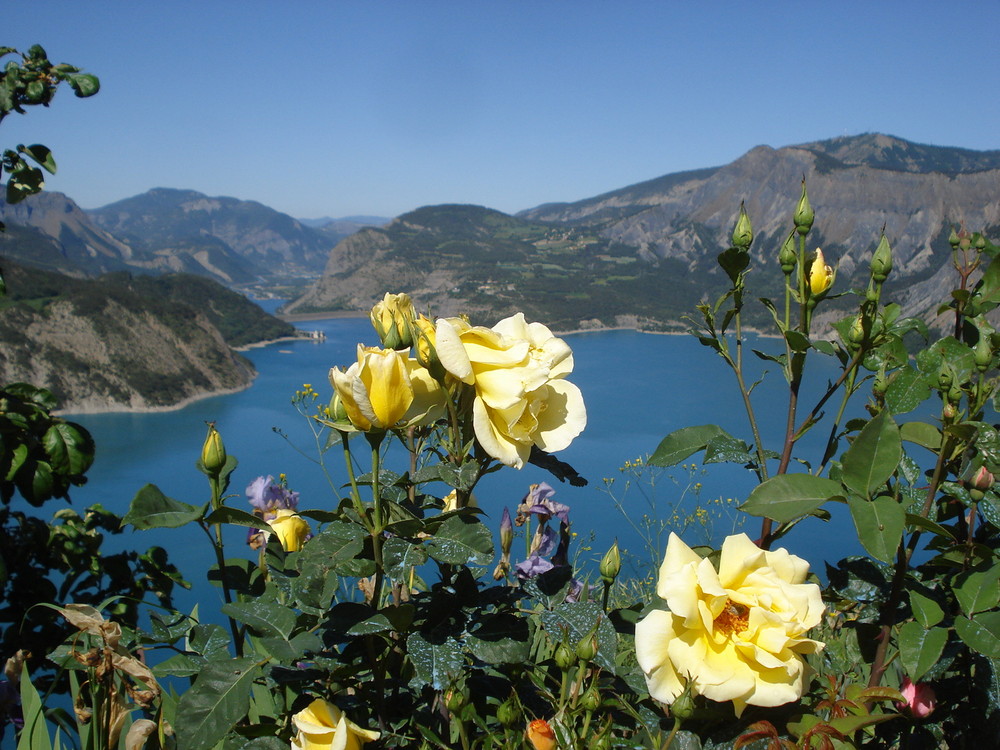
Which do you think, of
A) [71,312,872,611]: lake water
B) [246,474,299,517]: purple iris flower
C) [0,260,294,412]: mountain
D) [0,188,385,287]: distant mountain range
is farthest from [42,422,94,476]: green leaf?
[0,188,385,287]: distant mountain range

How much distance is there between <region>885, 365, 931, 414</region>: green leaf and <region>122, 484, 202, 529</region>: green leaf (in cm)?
71

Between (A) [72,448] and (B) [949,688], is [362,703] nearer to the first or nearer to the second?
(B) [949,688]

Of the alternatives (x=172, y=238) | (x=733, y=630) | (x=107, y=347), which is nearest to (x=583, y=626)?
(x=733, y=630)

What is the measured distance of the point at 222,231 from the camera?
99.9 meters

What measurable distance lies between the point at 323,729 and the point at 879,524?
48cm

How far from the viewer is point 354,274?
43.6m

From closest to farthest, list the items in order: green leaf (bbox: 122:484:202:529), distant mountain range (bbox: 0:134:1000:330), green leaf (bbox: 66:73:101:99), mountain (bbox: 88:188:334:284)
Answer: green leaf (bbox: 122:484:202:529) → green leaf (bbox: 66:73:101:99) → distant mountain range (bbox: 0:134:1000:330) → mountain (bbox: 88:188:334:284)

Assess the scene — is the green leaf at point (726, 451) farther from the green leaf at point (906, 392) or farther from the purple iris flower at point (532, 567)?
the purple iris flower at point (532, 567)

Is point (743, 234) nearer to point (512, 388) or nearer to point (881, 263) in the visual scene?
point (881, 263)

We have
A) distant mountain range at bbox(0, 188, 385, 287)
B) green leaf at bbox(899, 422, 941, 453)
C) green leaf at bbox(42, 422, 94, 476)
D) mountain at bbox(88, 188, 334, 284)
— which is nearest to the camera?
green leaf at bbox(899, 422, 941, 453)

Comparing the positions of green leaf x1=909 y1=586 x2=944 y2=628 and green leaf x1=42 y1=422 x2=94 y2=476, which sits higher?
green leaf x1=42 y1=422 x2=94 y2=476

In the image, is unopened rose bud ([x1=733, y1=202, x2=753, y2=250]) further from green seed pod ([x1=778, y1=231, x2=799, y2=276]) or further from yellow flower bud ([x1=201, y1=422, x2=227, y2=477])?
yellow flower bud ([x1=201, y1=422, x2=227, y2=477])

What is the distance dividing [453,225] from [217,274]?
94.8 feet

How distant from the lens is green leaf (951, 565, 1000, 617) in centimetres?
54
